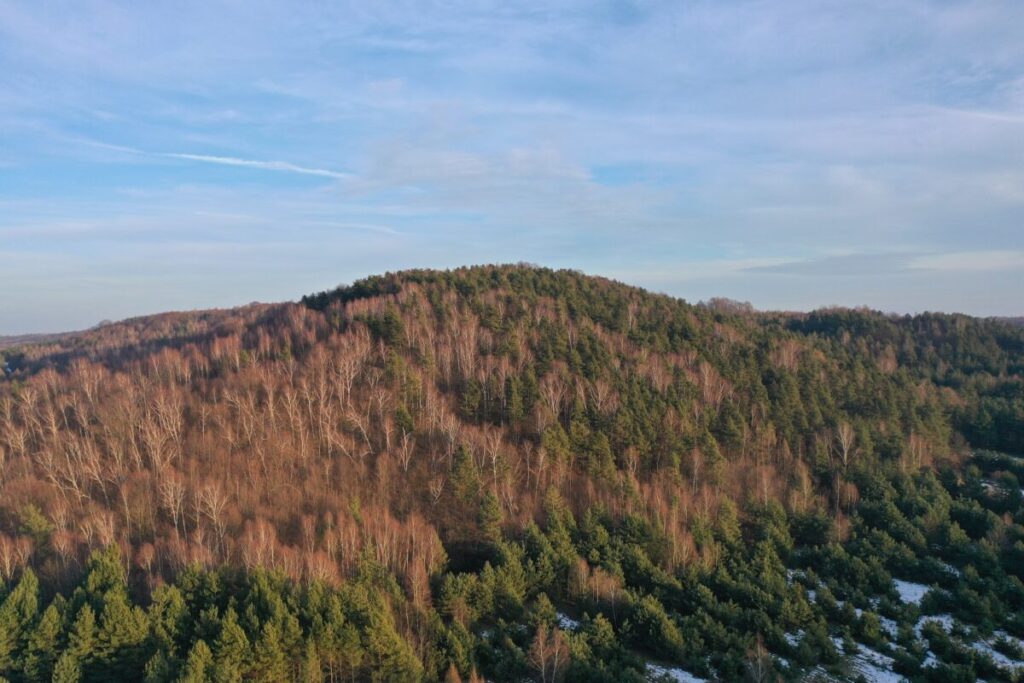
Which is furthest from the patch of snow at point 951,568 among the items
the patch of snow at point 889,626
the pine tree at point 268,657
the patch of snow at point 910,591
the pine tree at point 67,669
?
the pine tree at point 67,669

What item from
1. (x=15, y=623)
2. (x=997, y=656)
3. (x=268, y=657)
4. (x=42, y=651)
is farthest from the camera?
(x=997, y=656)

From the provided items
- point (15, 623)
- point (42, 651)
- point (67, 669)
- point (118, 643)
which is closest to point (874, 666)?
point (118, 643)

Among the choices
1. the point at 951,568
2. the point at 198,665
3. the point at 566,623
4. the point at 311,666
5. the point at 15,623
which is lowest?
the point at 566,623

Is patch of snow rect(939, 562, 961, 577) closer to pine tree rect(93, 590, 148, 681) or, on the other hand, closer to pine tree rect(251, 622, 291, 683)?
pine tree rect(251, 622, 291, 683)

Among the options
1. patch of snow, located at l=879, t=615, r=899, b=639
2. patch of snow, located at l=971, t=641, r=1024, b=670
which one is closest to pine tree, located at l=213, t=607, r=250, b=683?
patch of snow, located at l=879, t=615, r=899, b=639

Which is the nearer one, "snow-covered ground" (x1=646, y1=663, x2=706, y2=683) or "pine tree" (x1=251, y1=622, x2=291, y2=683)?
"pine tree" (x1=251, y1=622, x2=291, y2=683)

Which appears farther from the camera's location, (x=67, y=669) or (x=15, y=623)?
(x=15, y=623)

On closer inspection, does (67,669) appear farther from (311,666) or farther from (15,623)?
(311,666)

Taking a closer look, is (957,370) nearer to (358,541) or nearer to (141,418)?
(358,541)
